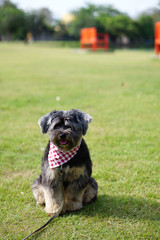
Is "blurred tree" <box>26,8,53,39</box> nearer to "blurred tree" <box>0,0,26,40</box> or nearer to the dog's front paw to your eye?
"blurred tree" <box>0,0,26,40</box>

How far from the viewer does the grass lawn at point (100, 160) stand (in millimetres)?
3477

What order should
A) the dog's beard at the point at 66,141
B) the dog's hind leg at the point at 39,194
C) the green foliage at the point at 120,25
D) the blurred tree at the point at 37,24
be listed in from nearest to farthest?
the dog's beard at the point at 66,141 → the dog's hind leg at the point at 39,194 → the green foliage at the point at 120,25 → the blurred tree at the point at 37,24

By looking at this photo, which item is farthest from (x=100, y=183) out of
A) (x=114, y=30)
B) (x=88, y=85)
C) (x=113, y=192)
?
(x=114, y=30)

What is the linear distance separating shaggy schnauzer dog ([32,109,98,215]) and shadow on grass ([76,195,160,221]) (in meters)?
0.24

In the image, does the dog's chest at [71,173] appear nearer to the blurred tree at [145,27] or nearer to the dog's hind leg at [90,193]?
the dog's hind leg at [90,193]

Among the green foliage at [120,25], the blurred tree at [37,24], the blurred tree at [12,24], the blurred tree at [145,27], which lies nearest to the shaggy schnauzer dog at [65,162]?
the green foliage at [120,25]

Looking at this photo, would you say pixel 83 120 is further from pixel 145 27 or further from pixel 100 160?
pixel 145 27

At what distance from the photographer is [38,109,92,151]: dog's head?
3297mm

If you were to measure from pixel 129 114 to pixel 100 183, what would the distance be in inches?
161

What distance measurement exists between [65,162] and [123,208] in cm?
112

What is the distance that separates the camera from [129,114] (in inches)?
324

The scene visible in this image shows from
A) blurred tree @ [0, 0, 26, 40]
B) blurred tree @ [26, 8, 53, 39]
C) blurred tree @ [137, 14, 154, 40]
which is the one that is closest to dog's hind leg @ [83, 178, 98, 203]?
blurred tree @ [137, 14, 154, 40]

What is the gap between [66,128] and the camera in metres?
3.33

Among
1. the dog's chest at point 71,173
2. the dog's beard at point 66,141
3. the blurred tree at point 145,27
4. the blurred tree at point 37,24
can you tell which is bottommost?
the dog's chest at point 71,173
